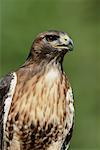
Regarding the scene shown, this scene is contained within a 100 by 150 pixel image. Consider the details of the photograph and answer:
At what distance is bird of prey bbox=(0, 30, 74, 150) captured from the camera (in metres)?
A: 10.2

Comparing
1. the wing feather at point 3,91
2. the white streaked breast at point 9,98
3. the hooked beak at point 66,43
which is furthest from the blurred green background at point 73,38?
the hooked beak at point 66,43

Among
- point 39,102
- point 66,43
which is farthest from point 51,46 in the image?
point 39,102

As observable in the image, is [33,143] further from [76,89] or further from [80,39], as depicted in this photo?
[80,39]

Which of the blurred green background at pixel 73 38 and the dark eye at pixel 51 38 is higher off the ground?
the dark eye at pixel 51 38

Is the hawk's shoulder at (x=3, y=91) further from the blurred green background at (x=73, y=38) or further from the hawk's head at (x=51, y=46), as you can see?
the blurred green background at (x=73, y=38)

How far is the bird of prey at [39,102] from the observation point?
1016 centimetres

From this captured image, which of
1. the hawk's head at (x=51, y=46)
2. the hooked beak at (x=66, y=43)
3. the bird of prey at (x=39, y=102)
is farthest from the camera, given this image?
the bird of prey at (x=39, y=102)

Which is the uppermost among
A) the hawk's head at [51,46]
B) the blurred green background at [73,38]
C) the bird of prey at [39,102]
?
the hawk's head at [51,46]

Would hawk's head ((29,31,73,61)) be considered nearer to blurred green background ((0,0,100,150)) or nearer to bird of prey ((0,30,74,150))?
bird of prey ((0,30,74,150))

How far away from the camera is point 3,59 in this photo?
70.4 ft

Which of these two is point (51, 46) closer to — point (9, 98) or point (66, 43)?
point (66, 43)

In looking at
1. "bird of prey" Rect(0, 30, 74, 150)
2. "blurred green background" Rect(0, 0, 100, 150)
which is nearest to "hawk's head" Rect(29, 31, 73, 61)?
"bird of prey" Rect(0, 30, 74, 150)

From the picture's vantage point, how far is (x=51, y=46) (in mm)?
10180

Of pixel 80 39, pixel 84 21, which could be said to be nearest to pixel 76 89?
pixel 80 39
